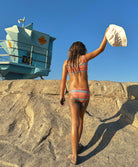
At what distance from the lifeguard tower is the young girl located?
38.8 feet

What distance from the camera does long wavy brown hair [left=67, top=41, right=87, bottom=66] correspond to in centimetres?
241

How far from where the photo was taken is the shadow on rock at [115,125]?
8.18ft

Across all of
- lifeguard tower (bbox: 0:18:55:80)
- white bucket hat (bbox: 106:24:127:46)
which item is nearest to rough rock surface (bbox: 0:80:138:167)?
white bucket hat (bbox: 106:24:127:46)

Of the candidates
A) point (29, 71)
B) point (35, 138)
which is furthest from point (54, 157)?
point (29, 71)

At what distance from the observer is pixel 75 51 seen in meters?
2.44

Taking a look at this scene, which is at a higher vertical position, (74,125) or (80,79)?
(80,79)

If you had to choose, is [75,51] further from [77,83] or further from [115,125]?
[115,125]

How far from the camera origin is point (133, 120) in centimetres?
322

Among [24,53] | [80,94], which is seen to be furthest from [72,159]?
[24,53]

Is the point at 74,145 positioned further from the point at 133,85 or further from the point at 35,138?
the point at 133,85

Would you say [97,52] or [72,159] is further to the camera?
[97,52]

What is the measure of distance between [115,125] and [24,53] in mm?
13764

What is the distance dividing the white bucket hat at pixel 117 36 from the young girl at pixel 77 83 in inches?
5.8

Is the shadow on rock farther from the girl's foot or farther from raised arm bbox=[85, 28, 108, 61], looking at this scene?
raised arm bbox=[85, 28, 108, 61]
